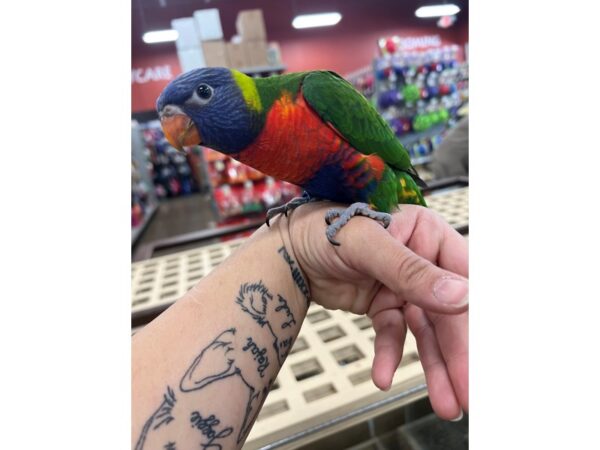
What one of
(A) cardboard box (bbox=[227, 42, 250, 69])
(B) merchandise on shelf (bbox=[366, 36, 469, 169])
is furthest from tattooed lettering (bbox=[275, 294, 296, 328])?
(A) cardboard box (bbox=[227, 42, 250, 69])

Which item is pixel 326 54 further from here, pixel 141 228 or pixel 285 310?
pixel 285 310

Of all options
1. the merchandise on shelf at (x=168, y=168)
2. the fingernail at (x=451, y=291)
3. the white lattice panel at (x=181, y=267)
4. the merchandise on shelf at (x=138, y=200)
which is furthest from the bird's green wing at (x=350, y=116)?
the merchandise on shelf at (x=168, y=168)

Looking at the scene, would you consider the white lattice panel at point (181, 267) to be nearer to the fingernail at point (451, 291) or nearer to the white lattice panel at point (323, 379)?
the white lattice panel at point (323, 379)

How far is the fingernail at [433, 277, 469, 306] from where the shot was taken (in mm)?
295

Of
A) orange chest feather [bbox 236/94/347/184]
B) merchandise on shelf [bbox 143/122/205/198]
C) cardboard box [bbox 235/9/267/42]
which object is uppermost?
cardboard box [bbox 235/9/267/42]

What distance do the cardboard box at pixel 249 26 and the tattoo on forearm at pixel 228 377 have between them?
107 cm

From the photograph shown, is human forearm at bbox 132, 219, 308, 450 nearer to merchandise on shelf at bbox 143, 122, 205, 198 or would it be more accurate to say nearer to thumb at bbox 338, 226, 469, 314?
thumb at bbox 338, 226, 469, 314

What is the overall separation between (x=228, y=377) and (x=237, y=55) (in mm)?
1025

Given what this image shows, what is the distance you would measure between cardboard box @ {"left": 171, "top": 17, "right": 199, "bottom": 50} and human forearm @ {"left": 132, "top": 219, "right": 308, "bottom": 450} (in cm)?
38

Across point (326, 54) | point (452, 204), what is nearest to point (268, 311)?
point (452, 204)

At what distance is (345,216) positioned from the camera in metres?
0.43
